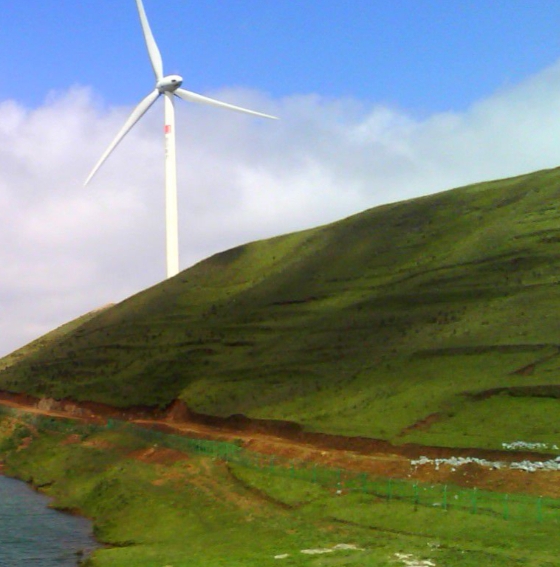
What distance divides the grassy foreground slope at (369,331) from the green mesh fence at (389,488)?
7.50 metres

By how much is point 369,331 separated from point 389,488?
39.8m

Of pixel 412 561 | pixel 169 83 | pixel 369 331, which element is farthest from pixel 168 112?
pixel 412 561

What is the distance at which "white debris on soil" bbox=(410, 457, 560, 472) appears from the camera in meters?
47.6

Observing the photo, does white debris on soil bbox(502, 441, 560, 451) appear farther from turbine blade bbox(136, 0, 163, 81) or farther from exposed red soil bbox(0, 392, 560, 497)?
turbine blade bbox(136, 0, 163, 81)

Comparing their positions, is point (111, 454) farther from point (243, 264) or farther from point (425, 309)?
point (243, 264)

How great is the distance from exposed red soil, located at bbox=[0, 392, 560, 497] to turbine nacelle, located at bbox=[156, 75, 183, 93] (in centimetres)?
5103

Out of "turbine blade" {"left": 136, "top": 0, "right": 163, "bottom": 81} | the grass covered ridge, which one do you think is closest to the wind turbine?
"turbine blade" {"left": 136, "top": 0, "right": 163, "bottom": 81}

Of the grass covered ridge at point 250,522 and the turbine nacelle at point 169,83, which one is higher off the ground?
the turbine nacelle at point 169,83

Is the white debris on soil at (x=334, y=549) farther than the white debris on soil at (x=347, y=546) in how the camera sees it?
No

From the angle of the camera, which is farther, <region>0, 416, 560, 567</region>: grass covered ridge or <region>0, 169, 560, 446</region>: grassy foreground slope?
<region>0, 169, 560, 446</region>: grassy foreground slope

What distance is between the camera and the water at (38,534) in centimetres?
4658

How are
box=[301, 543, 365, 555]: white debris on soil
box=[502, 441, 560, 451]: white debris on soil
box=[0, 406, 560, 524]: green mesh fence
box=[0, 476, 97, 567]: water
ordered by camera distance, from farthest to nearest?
box=[502, 441, 560, 451]: white debris on soil → box=[0, 476, 97, 567]: water → box=[0, 406, 560, 524]: green mesh fence → box=[301, 543, 365, 555]: white debris on soil

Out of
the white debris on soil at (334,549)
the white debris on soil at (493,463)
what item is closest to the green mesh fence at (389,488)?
the white debris on soil at (493,463)

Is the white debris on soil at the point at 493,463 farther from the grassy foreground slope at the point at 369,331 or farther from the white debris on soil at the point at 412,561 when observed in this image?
the white debris on soil at the point at 412,561
